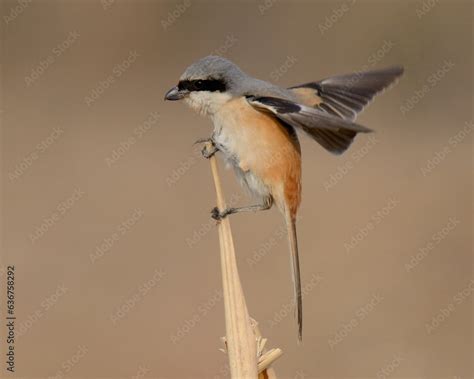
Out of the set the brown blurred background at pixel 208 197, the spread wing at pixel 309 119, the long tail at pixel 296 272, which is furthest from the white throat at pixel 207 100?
the brown blurred background at pixel 208 197

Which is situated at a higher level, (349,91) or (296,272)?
(349,91)

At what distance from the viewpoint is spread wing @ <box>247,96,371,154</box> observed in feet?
8.28

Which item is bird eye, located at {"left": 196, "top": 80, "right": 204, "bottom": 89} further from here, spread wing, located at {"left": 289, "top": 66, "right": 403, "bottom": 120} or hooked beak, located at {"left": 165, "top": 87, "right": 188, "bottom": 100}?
spread wing, located at {"left": 289, "top": 66, "right": 403, "bottom": 120}

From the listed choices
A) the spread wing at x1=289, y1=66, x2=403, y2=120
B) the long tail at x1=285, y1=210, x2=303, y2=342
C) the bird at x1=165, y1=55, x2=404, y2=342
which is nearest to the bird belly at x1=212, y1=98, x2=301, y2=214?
the bird at x1=165, y1=55, x2=404, y2=342

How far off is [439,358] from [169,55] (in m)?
4.60

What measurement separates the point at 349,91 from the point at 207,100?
773mm

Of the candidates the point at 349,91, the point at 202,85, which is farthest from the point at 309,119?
the point at 349,91

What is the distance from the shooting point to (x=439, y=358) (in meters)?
4.69

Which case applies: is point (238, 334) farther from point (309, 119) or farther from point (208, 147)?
point (208, 147)

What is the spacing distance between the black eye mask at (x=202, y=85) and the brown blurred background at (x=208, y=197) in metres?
1.94

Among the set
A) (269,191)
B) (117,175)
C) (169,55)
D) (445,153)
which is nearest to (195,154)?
(117,175)

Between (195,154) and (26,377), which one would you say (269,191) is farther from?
(195,154)

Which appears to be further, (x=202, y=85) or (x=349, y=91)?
(x=349, y=91)

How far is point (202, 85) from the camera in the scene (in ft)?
9.06
